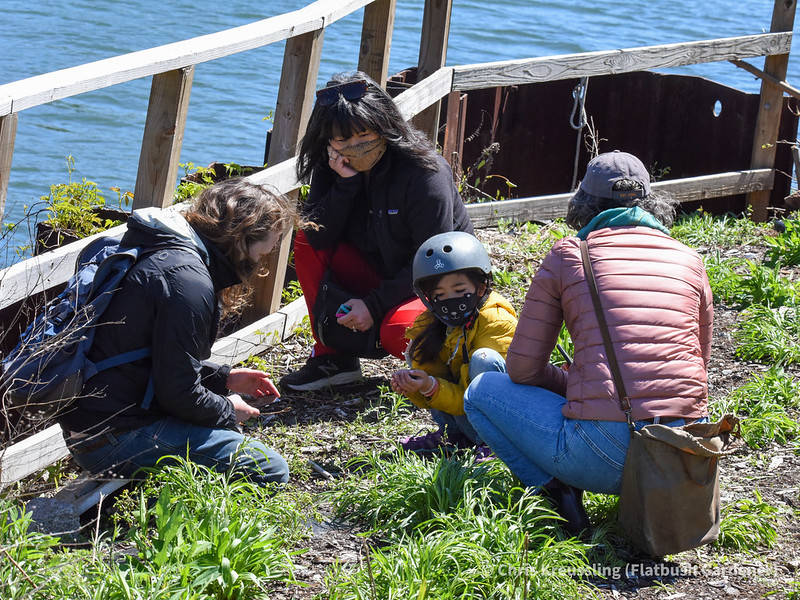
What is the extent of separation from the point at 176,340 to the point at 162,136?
1066mm

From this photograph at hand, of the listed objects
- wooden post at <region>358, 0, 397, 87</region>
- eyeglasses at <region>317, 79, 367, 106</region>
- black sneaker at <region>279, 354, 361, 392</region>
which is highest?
wooden post at <region>358, 0, 397, 87</region>

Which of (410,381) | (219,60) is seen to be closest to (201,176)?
(410,381)

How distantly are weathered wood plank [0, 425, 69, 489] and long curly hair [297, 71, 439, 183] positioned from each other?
169 centimetres

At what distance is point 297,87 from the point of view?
16.5 ft

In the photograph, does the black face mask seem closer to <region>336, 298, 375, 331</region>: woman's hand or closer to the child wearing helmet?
the child wearing helmet

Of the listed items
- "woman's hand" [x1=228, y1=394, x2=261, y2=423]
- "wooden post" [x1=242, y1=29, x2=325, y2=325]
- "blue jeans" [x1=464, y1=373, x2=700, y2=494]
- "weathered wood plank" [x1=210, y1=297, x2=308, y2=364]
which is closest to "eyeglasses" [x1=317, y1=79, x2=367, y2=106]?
"wooden post" [x1=242, y1=29, x2=325, y2=325]

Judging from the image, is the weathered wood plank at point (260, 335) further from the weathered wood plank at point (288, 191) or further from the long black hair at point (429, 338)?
the long black hair at point (429, 338)

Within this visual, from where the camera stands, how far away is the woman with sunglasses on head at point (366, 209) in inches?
178

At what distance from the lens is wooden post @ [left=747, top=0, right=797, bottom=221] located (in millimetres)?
7934

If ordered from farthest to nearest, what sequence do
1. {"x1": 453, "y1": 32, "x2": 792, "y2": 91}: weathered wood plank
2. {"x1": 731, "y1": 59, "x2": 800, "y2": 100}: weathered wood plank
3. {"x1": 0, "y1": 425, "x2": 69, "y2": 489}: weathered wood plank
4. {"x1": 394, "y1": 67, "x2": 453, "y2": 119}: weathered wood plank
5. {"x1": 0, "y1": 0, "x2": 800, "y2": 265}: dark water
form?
1. {"x1": 0, "y1": 0, "x2": 800, "y2": 265}: dark water
2. {"x1": 731, "y1": 59, "x2": 800, "y2": 100}: weathered wood plank
3. {"x1": 453, "y1": 32, "x2": 792, "y2": 91}: weathered wood plank
4. {"x1": 394, "y1": 67, "x2": 453, "y2": 119}: weathered wood plank
5. {"x1": 0, "y1": 425, "x2": 69, "y2": 489}: weathered wood plank

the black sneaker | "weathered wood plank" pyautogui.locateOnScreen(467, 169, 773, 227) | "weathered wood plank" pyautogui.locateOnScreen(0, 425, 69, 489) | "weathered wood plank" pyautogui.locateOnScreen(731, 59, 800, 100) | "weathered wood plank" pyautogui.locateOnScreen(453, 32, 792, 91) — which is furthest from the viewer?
"weathered wood plank" pyautogui.locateOnScreen(731, 59, 800, 100)

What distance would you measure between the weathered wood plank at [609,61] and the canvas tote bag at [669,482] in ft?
11.8

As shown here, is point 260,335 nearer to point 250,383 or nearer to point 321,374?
point 321,374

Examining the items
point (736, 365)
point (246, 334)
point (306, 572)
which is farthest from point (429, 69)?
point (306, 572)
